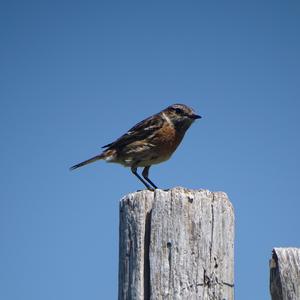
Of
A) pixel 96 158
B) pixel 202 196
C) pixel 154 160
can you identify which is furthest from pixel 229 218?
pixel 96 158

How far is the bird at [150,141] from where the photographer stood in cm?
1052

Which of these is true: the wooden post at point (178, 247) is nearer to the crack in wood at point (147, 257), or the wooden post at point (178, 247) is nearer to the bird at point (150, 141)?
the crack in wood at point (147, 257)

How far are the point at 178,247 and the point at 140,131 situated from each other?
6.56 meters

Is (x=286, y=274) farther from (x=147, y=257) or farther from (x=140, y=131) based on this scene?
(x=140, y=131)

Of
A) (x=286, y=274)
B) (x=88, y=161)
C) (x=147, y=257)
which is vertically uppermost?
(x=88, y=161)

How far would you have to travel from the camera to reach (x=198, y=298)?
4.21 metres

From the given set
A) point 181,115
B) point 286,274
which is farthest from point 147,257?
point 181,115

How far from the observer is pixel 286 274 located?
411 centimetres

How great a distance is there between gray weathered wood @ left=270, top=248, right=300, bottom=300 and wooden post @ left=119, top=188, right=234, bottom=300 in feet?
1.11

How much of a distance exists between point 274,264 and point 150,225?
3.04 ft

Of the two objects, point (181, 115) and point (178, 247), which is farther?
point (181, 115)

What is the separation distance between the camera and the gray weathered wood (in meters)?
4.09

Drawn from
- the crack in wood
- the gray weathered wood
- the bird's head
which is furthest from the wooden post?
the bird's head

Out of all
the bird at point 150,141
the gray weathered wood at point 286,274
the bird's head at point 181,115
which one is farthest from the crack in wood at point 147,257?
the bird's head at point 181,115
